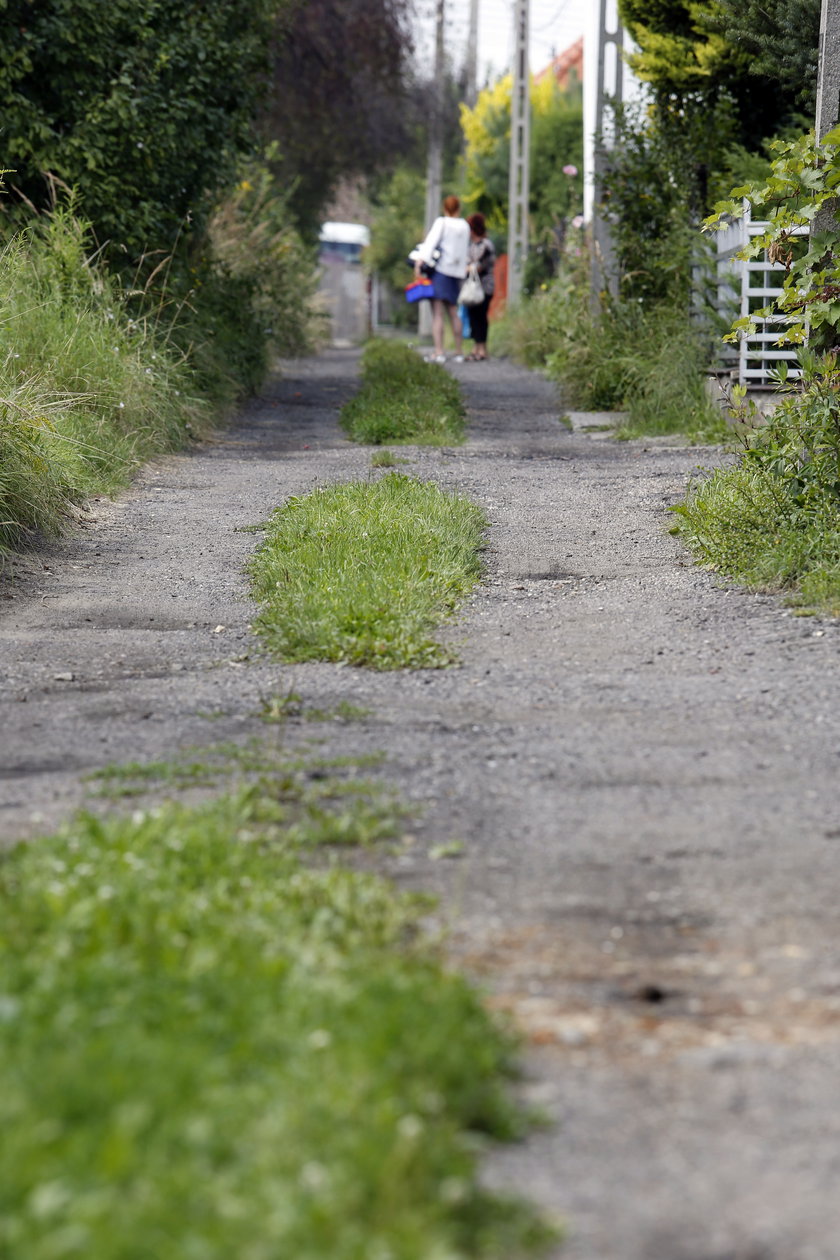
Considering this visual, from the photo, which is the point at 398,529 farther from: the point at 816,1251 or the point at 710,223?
the point at 816,1251

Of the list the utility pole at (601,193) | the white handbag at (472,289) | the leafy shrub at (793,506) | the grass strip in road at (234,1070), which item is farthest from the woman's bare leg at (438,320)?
the grass strip in road at (234,1070)

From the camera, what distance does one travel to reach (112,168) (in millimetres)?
11492

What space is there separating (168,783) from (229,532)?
4107 mm

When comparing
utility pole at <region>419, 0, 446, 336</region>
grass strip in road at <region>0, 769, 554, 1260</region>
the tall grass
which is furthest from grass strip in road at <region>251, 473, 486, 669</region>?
utility pole at <region>419, 0, 446, 336</region>

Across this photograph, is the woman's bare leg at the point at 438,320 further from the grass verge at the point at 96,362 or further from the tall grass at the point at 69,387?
the tall grass at the point at 69,387

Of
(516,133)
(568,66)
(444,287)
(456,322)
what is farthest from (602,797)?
(568,66)

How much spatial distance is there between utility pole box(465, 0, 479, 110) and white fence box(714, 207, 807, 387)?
28191mm

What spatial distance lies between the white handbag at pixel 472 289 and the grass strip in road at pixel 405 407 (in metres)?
4.05

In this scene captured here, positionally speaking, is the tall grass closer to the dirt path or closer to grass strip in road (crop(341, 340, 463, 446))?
the dirt path

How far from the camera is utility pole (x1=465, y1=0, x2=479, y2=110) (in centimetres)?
3794

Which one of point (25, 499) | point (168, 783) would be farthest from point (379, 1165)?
point (25, 499)

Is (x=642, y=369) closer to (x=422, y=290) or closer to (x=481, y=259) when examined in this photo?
(x=422, y=290)

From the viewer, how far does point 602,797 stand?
3.56 m

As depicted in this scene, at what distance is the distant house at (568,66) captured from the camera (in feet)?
118
